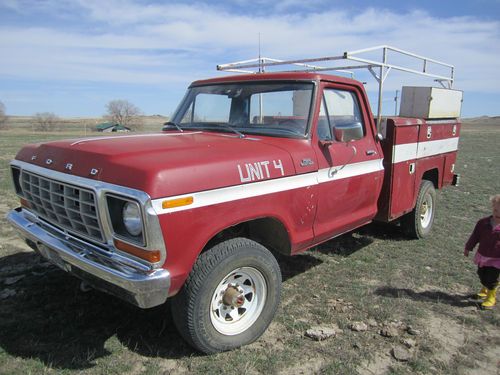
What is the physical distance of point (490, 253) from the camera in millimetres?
3922

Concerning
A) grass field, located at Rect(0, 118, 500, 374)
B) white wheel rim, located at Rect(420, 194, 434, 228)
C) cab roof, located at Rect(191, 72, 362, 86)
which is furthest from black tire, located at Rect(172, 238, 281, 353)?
white wheel rim, located at Rect(420, 194, 434, 228)

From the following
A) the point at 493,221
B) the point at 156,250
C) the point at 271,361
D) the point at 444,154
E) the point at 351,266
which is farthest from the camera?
the point at 444,154

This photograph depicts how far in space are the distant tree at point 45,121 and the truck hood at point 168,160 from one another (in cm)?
5204

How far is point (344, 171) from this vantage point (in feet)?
13.1

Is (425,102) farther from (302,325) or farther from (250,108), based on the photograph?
(302,325)

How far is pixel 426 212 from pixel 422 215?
4.1 inches

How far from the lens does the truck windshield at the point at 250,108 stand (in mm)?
3820

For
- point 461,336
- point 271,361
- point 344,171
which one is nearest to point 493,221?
point 461,336

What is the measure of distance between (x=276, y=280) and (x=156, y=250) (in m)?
1.18

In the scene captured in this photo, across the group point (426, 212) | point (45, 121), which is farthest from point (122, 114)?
point (426, 212)

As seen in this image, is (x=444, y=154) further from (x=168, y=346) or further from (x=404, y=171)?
(x=168, y=346)

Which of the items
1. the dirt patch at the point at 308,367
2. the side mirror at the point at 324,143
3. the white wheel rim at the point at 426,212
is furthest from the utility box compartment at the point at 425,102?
the dirt patch at the point at 308,367

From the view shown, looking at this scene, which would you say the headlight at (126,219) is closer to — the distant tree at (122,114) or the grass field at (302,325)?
the grass field at (302,325)

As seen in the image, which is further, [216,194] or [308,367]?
[308,367]
